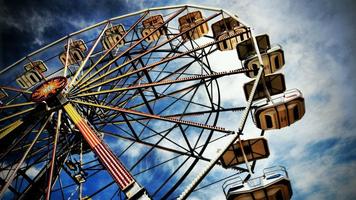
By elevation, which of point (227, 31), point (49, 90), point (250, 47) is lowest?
point (250, 47)

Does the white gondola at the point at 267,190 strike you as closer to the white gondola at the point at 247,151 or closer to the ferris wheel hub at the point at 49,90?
the white gondola at the point at 247,151

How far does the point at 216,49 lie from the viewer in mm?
14406

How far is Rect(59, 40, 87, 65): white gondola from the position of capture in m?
17.8

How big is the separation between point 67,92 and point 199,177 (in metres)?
6.81

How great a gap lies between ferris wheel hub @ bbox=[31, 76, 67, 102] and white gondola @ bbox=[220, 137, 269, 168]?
627 cm

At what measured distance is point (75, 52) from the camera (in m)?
17.9

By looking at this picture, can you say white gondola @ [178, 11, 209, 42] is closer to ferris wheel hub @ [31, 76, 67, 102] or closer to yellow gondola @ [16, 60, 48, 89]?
ferris wheel hub @ [31, 76, 67, 102]

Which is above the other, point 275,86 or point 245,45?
point 245,45

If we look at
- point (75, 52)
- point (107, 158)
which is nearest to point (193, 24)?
point (75, 52)

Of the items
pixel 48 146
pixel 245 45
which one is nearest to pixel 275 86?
pixel 245 45

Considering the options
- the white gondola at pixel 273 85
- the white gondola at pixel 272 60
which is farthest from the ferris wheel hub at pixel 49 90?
the white gondola at pixel 272 60

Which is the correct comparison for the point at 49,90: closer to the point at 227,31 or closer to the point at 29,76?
the point at 29,76

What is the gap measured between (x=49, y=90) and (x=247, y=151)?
750 centimetres

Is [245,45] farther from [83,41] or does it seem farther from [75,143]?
[83,41]
